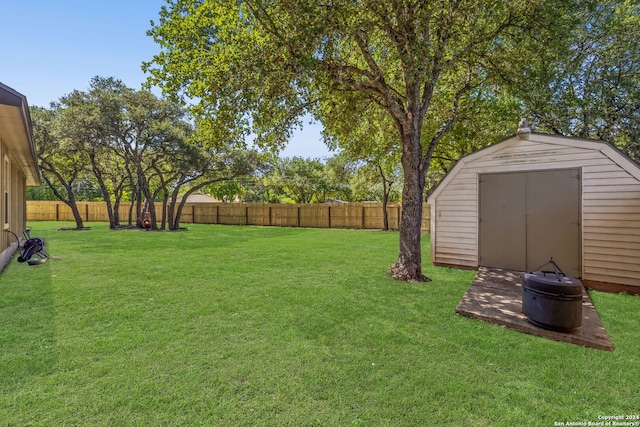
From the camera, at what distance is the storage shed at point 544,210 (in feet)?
16.3

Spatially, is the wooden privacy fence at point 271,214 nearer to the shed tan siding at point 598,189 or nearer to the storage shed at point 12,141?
the shed tan siding at point 598,189

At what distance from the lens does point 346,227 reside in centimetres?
1823

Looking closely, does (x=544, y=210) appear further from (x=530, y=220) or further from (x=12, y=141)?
(x=12, y=141)

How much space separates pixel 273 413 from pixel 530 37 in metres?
7.36

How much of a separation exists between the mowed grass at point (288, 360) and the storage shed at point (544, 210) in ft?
2.79

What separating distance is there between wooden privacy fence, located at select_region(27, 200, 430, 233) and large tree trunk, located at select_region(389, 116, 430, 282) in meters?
10.3

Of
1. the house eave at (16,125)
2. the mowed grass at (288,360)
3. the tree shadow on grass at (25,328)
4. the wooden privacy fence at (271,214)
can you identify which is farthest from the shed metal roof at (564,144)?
the wooden privacy fence at (271,214)

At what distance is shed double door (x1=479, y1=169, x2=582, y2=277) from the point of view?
5.41m

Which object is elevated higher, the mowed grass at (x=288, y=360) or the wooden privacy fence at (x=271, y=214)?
the wooden privacy fence at (x=271, y=214)

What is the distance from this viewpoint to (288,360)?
2.63 metres

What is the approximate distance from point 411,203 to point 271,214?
15.3 metres

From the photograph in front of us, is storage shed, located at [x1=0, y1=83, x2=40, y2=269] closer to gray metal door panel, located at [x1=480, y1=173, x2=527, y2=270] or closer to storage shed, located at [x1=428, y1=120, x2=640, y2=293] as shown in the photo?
storage shed, located at [x1=428, y1=120, x2=640, y2=293]

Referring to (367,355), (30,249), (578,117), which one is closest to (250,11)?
(367,355)

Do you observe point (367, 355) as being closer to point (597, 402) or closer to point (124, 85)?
point (597, 402)
